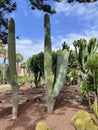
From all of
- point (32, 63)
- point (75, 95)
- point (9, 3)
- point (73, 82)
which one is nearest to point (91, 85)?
point (75, 95)

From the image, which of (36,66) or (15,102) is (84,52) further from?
(36,66)

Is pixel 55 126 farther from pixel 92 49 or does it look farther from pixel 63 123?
pixel 92 49

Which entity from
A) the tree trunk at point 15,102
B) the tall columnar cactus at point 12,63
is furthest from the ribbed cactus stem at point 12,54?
the tree trunk at point 15,102

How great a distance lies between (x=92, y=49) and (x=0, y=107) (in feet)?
16.3

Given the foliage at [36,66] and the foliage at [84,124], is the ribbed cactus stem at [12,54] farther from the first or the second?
the foliage at [36,66]

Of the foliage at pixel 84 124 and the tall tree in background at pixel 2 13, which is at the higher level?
the tall tree in background at pixel 2 13

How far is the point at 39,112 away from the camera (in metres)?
10.9

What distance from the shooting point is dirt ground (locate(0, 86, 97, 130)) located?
9488 millimetres

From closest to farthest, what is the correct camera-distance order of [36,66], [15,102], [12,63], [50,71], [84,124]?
1. [84,124]
2. [12,63]
3. [15,102]
4. [50,71]
5. [36,66]

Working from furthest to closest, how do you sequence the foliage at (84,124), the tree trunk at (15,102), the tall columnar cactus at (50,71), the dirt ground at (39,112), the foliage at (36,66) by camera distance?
1. the foliage at (36,66)
2. the tall columnar cactus at (50,71)
3. the tree trunk at (15,102)
4. the dirt ground at (39,112)
5. the foliage at (84,124)

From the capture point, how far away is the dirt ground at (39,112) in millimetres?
9488

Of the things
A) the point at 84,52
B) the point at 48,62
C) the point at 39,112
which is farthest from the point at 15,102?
the point at 84,52

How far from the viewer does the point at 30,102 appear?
1226cm

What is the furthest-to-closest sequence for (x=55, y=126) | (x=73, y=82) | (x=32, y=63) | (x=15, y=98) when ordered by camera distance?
1. (x=73, y=82)
2. (x=32, y=63)
3. (x=15, y=98)
4. (x=55, y=126)
